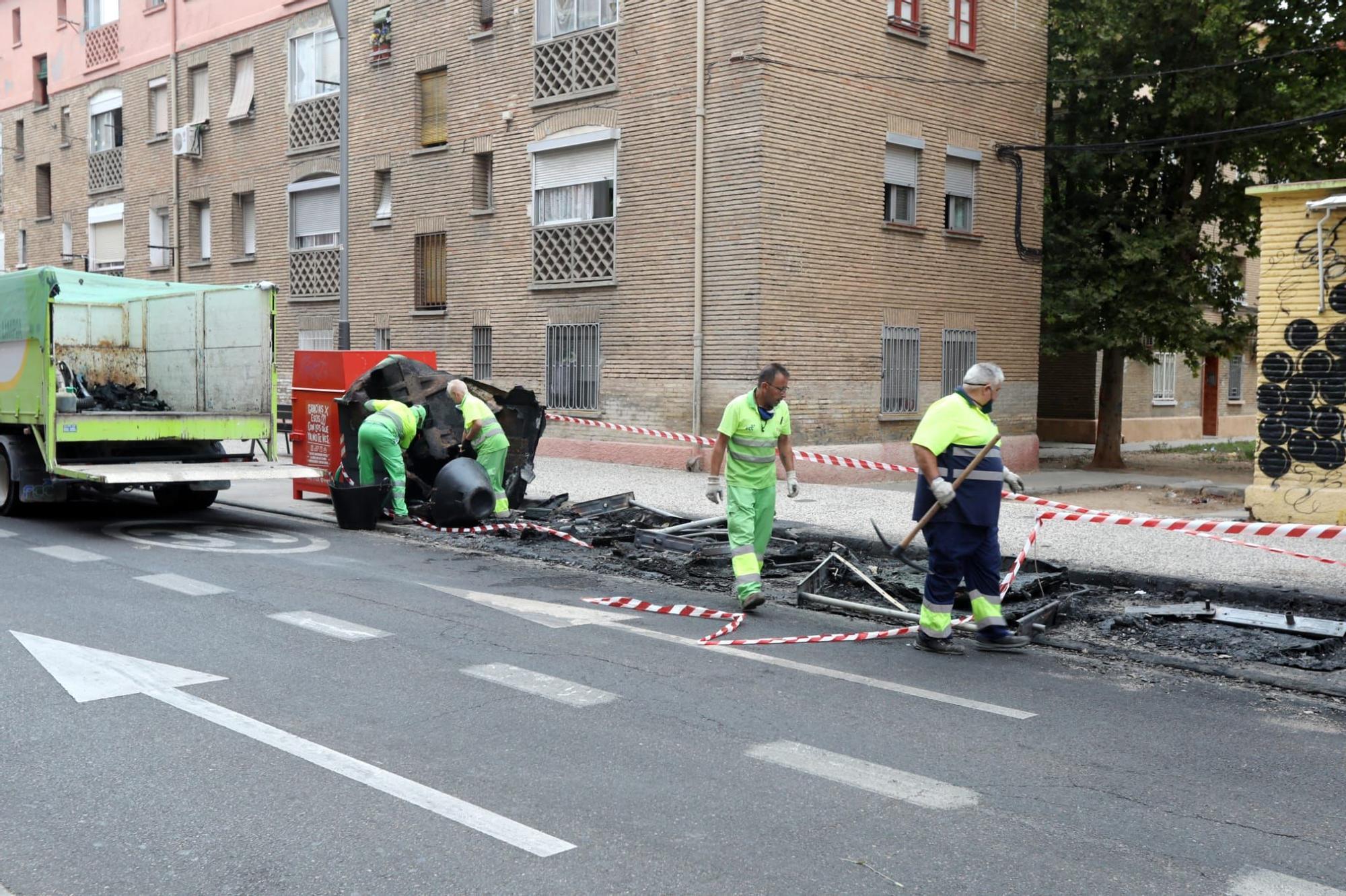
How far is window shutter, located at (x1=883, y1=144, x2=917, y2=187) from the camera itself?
19.8 meters

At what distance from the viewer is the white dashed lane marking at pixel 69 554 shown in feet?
33.4

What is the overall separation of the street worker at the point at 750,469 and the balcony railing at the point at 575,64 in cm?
1238

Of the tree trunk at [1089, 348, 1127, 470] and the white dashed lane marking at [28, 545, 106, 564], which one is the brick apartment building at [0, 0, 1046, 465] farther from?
the white dashed lane marking at [28, 545, 106, 564]

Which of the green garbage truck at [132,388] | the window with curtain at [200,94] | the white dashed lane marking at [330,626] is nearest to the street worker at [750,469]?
the white dashed lane marking at [330,626]

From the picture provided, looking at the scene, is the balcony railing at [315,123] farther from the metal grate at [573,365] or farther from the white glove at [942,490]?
the white glove at [942,490]

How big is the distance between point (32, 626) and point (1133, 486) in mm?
16472

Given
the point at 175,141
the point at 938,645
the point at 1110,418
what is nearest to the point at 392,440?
the point at 938,645

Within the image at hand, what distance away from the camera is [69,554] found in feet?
34.4

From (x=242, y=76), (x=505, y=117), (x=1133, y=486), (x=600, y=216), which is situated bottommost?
(x=1133, y=486)

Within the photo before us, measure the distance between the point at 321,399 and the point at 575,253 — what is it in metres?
7.09

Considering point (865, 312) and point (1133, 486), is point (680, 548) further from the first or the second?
point (1133, 486)

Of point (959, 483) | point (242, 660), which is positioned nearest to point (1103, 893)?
point (959, 483)

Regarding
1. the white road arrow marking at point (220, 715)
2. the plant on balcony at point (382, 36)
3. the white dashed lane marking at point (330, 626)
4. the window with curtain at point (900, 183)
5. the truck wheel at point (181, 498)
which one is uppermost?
the plant on balcony at point (382, 36)

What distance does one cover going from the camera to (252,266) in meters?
27.3
